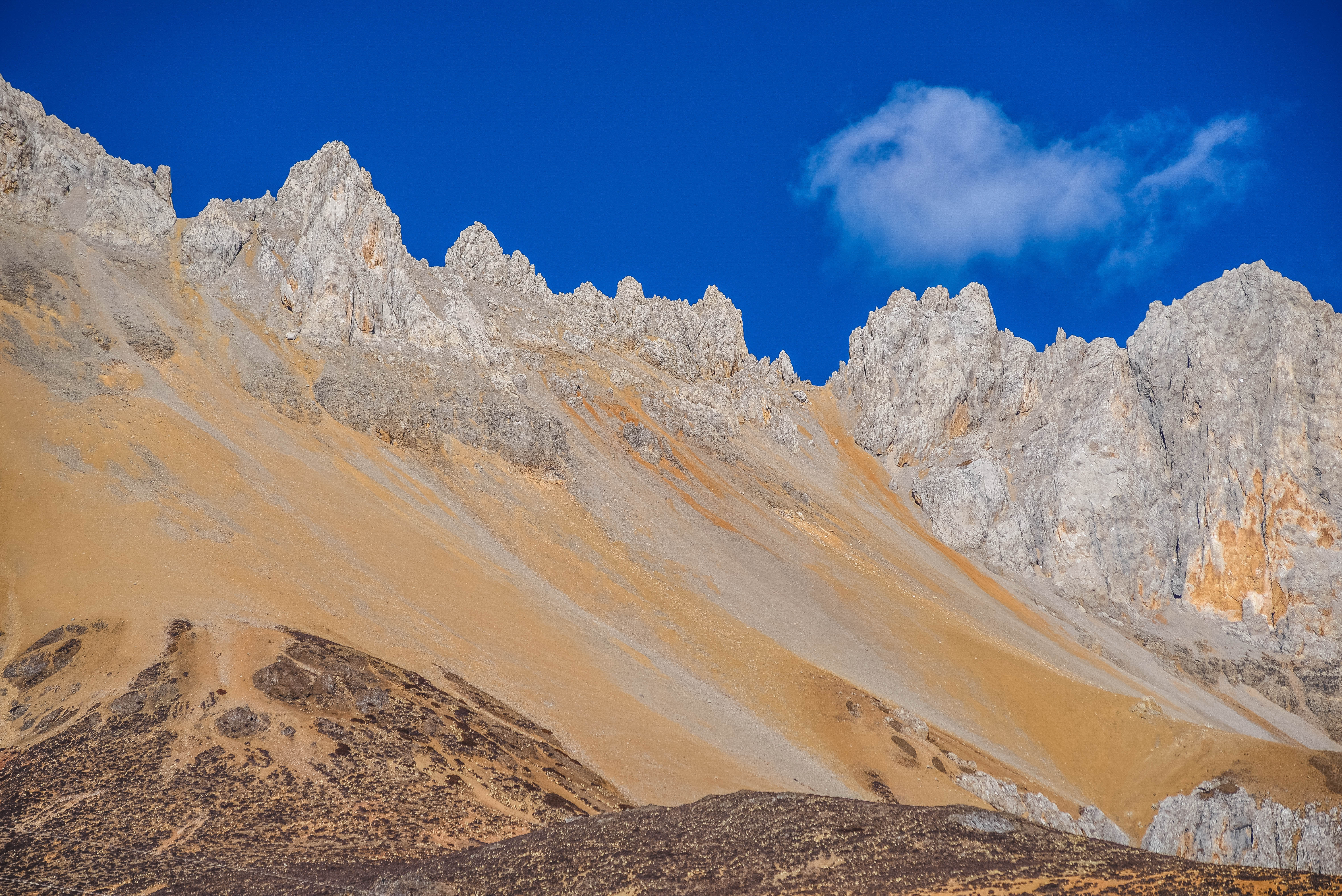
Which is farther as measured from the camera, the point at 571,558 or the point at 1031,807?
the point at 571,558

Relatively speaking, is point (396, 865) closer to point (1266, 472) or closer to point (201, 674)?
point (201, 674)

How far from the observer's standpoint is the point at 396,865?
85.1 feet

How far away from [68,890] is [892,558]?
91.6 metres

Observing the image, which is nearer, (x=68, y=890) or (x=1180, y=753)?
(x=68, y=890)

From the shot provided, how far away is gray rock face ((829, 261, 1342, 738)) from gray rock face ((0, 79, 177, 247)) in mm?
128158

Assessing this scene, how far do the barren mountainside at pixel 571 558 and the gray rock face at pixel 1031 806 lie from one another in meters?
0.33

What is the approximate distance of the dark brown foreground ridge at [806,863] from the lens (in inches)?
728

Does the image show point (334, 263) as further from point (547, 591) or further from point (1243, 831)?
point (1243, 831)

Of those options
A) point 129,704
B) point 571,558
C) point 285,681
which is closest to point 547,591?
point 571,558

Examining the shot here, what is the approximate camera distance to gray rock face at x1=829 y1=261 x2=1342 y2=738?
10350cm

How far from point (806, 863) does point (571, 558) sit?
55.1 meters

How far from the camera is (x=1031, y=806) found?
5453 cm

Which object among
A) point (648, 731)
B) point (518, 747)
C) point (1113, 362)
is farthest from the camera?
point (1113, 362)

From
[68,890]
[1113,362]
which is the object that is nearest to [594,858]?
[68,890]
